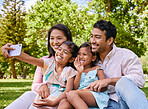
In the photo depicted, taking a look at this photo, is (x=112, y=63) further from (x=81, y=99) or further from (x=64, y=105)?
(x=64, y=105)

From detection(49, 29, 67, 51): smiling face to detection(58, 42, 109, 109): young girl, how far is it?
1.22ft

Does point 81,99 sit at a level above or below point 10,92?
above

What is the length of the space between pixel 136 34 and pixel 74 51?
43.6 ft

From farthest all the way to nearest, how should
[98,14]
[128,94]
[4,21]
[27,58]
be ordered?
[4,21], [98,14], [27,58], [128,94]

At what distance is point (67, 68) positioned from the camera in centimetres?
295

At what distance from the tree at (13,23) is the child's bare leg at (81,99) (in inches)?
1052

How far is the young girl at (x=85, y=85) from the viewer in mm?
2396

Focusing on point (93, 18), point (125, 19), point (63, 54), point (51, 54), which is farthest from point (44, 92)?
point (125, 19)

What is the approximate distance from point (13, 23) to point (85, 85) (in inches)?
1108

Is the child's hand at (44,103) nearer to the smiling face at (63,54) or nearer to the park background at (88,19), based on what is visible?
the smiling face at (63,54)

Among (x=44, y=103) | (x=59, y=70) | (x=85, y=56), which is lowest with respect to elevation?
(x=44, y=103)

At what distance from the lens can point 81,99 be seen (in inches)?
94.6

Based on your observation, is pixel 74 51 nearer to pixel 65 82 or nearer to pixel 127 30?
pixel 65 82

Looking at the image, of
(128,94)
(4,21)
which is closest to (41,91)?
(128,94)
